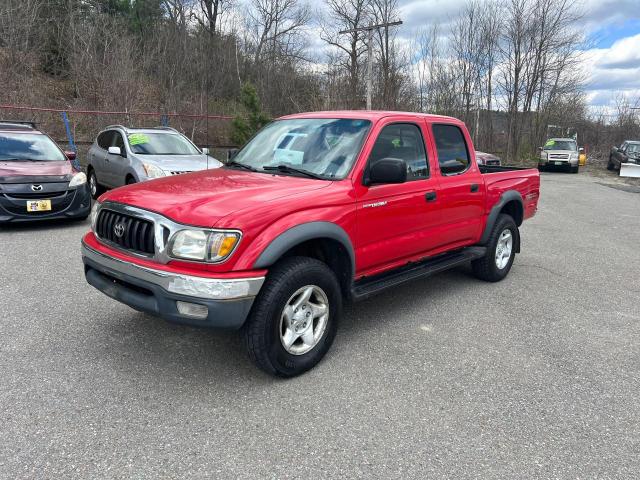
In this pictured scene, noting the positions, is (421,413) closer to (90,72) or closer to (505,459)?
(505,459)

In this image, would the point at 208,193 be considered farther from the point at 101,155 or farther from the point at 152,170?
the point at 101,155

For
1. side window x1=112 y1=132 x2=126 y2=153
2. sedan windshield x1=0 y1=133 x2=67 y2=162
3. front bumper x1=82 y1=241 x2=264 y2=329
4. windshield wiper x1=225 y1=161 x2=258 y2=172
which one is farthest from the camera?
side window x1=112 y1=132 x2=126 y2=153

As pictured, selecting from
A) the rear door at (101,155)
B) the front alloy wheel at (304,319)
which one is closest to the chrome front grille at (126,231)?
the front alloy wheel at (304,319)

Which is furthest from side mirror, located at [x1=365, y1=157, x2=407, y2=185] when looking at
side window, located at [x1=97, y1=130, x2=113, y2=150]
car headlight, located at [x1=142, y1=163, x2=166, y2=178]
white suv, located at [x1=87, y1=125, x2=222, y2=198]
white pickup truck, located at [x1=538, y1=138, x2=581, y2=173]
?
white pickup truck, located at [x1=538, y1=138, x2=581, y2=173]

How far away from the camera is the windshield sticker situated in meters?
9.64

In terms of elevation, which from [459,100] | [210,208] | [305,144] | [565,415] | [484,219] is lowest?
[565,415]

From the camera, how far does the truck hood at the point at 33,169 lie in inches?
291

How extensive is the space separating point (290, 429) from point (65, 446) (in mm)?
1202

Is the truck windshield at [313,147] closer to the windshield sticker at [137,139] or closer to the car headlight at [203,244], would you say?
the car headlight at [203,244]

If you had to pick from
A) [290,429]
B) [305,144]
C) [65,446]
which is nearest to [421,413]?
[290,429]

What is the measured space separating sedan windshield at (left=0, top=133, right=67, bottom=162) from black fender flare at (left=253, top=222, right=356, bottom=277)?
6.84 metres

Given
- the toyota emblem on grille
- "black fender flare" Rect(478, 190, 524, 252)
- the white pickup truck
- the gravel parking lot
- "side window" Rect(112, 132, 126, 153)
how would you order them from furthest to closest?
the white pickup truck, "side window" Rect(112, 132, 126, 153), "black fender flare" Rect(478, 190, 524, 252), the toyota emblem on grille, the gravel parking lot

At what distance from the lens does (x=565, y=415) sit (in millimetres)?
3008

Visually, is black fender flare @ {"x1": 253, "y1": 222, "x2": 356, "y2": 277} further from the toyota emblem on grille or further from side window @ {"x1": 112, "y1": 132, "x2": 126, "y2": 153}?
side window @ {"x1": 112, "y1": 132, "x2": 126, "y2": 153}
